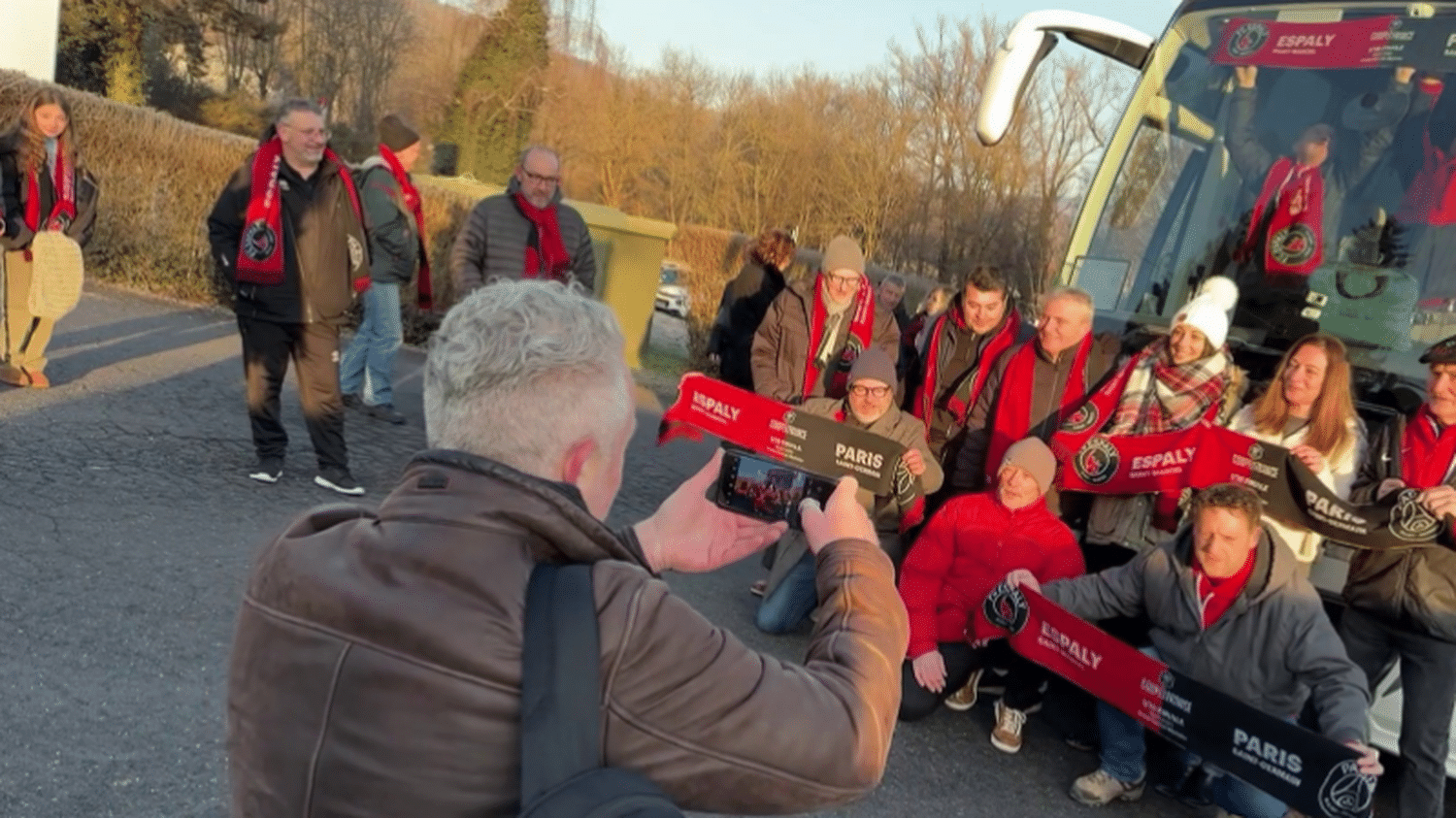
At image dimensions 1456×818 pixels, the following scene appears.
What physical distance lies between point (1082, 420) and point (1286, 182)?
1.50 m

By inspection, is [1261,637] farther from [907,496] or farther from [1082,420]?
[907,496]

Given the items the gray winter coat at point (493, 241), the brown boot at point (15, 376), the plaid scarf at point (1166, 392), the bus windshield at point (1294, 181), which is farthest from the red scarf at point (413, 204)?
the plaid scarf at point (1166, 392)

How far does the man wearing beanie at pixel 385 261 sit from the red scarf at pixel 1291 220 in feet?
17.4

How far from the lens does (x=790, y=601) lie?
5629 millimetres

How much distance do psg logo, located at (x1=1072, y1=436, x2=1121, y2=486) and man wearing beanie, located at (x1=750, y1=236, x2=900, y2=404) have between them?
4.87ft

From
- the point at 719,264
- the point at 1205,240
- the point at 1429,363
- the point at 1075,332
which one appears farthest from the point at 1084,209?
the point at 719,264

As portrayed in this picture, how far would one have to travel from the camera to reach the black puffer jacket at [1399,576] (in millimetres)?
4090

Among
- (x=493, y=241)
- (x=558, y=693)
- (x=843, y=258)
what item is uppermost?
(x=843, y=258)

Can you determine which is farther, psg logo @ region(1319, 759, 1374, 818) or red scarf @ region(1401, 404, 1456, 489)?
red scarf @ region(1401, 404, 1456, 489)

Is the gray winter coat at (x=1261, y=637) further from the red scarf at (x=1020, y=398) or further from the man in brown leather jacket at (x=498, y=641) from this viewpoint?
the man in brown leather jacket at (x=498, y=641)

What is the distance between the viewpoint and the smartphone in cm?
232

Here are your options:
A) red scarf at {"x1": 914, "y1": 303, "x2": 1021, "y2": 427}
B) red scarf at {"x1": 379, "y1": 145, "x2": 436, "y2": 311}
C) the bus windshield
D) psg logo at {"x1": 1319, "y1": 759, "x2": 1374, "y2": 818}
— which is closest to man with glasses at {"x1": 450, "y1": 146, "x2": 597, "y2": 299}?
red scarf at {"x1": 379, "y1": 145, "x2": 436, "y2": 311}

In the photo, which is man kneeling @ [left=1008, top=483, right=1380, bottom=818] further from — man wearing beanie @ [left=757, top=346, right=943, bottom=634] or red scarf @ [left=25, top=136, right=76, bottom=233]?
red scarf @ [left=25, top=136, right=76, bottom=233]

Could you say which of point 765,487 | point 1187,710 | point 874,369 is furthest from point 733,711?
point 874,369
